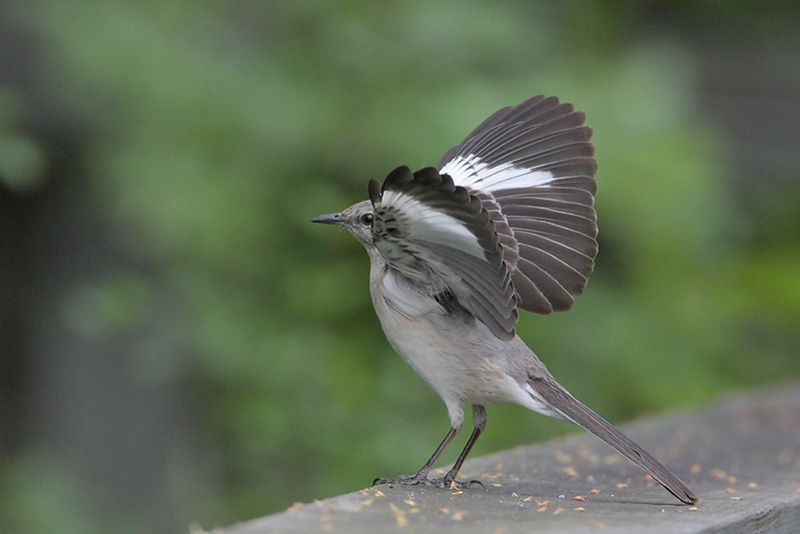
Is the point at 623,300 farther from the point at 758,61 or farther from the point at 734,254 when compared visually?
the point at 758,61

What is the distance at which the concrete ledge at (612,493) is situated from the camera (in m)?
2.55

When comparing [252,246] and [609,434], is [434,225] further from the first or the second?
[252,246]

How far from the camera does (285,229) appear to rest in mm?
6281

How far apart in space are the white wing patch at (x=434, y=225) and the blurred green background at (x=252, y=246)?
2.88 meters

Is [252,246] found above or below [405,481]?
above

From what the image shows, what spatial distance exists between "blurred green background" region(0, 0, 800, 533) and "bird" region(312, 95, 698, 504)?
2.05 metres

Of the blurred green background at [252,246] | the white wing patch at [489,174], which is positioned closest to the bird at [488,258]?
the white wing patch at [489,174]

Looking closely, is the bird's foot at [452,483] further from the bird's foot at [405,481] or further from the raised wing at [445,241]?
the raised wing at [445,241]

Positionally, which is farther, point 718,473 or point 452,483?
point 718,473

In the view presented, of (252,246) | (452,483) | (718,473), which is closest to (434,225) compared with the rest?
(452,483)

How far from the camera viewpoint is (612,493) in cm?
331

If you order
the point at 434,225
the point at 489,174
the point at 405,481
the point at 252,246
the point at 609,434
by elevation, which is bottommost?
the point at 405,481

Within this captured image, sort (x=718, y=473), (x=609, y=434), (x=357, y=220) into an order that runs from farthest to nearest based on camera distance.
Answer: (x=357, y=220) < (x=718, y=473) < (x=609, y=434)

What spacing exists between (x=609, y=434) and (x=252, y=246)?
3229 millimetres
